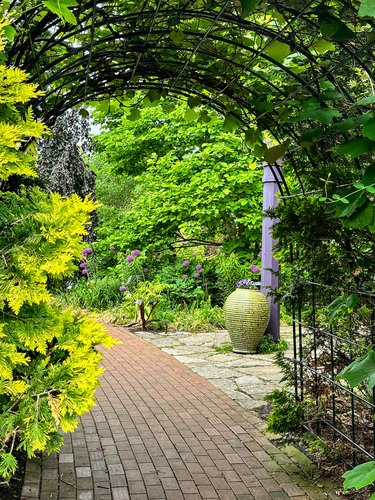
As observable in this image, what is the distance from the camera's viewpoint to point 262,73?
311 cm

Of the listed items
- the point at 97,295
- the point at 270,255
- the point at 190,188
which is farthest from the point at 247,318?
the point at 190,188

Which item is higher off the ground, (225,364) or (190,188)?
(190,188)

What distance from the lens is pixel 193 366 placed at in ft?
20.1

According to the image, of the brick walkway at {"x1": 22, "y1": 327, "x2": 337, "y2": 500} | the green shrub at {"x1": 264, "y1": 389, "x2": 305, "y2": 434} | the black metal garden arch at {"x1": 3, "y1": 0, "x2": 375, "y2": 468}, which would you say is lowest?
the brick walkway at {"x1": 22, "y1": 327, "x2": 337, "y2": 500}

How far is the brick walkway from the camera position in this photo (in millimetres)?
2973

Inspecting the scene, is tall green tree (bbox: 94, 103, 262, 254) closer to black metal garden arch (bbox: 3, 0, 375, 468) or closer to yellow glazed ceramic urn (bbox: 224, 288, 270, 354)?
yellow glazed ceramic urn (bbox: 224, 288, 270, 354)

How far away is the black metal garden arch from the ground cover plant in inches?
23.3

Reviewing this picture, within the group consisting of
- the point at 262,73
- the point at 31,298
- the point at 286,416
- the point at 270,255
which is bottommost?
the point at 286,416

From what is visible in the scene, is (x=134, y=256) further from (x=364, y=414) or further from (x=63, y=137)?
(x=364, y=414)

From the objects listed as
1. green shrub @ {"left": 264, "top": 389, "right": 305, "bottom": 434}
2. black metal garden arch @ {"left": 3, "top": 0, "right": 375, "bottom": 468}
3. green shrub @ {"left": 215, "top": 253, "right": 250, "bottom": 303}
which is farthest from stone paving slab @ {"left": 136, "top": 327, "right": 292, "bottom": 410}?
black metal garden arch @ {"left": 3, "top": 0, "right": 375, "bottom": 468}

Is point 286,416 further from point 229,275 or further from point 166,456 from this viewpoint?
point 229,275

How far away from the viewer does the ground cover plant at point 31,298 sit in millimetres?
1942

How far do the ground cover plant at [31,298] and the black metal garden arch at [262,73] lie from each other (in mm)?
593

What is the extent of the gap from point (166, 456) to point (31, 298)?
188 centimetres
